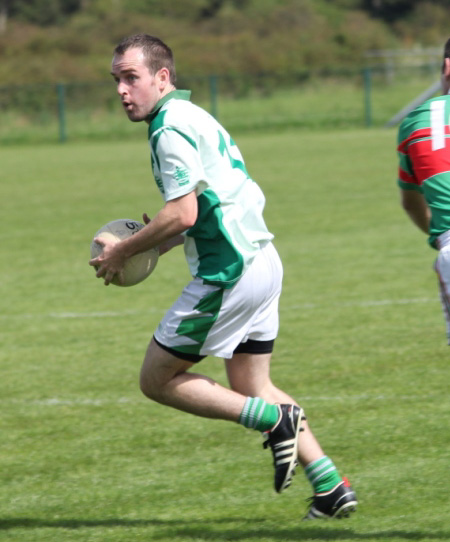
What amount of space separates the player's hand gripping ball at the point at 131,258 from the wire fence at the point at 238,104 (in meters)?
30.1

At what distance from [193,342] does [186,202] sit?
0.62m

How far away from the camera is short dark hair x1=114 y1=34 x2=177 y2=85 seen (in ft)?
15.2

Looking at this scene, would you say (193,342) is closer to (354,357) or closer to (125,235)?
(125,235)

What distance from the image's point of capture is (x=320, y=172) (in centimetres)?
2162

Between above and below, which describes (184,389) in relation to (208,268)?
below

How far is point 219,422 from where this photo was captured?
6562 millimetres

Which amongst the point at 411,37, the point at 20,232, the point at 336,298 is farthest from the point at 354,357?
the point at 411,37

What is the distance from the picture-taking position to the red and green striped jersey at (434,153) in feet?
14.5

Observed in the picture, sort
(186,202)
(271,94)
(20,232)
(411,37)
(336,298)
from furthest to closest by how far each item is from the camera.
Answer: (411,37) → (271,94) → (20,232) → (336,298) → (186,202)

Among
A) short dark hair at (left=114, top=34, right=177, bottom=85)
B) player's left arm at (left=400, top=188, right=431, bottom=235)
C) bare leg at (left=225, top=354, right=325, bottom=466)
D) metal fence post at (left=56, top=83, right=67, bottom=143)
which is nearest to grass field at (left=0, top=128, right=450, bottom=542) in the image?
bare leg at (left=225, top=354, right=325, bottom=466)

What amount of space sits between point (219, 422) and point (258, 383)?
1.71 m

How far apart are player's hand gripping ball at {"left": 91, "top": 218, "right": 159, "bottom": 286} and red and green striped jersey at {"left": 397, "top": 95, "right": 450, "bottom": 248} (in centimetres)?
125

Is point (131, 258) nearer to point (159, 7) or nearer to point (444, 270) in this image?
point (444, 270)

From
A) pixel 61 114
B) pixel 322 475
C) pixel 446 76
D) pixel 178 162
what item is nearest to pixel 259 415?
pixel 322 475
